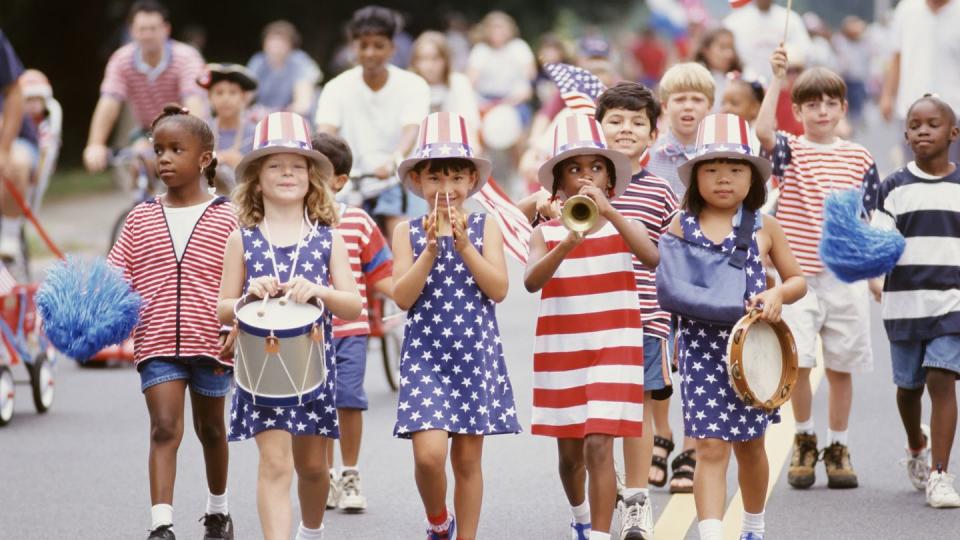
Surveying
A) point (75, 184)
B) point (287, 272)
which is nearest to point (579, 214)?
point (287, 272)

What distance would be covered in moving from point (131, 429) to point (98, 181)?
71.1 feet

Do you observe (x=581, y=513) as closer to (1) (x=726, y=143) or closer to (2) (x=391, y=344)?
(1) (x=726, y=143)

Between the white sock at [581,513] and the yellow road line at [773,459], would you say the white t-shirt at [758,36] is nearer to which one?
the yellow road line at [773,459]

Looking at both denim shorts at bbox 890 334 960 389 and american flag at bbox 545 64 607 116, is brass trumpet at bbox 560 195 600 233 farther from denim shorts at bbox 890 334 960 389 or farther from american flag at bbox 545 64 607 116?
denim shorts at bbox 890 334 960 389

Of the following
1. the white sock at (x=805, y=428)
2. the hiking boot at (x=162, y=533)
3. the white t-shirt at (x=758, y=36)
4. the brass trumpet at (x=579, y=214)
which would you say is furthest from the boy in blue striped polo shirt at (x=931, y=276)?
the white t-shirt at (x=758, y=36)

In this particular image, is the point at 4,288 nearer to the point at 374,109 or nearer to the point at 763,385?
the point at 374,109

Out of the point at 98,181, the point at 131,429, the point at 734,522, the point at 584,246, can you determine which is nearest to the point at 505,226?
the point at 584,246

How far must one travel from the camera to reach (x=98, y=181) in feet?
104

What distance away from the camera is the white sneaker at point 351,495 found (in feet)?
27.1

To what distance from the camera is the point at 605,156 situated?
6.87 m

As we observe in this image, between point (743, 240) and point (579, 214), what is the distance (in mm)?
742

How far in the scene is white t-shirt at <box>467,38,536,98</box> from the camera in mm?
24922

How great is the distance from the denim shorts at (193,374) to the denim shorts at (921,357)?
3062mm

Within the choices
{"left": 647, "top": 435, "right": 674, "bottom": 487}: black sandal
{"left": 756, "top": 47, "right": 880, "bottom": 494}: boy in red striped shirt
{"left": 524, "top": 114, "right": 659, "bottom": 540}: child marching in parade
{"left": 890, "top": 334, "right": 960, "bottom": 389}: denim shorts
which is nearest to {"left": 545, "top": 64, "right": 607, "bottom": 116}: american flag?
{"left": 756, "top": 47, "right": 880, "bottom": 494}: boy in red striped shirt
